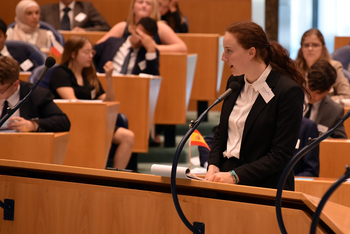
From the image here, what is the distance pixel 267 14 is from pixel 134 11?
185 cm

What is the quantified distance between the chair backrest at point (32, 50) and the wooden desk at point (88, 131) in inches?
41.7

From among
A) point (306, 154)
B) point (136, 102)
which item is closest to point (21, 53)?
point (136, 102)

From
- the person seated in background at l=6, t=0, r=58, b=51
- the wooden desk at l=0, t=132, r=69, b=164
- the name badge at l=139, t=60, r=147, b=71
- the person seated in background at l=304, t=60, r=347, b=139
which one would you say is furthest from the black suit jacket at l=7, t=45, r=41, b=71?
the person seated in background at l=304, t=60, r=347, b=139

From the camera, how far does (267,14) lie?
211 inches

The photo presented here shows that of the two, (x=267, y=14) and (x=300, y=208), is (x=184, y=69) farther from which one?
(x=300, y=208)

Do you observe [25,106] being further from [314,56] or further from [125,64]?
[314,56]

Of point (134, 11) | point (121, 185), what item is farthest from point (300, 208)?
point (134, 11)

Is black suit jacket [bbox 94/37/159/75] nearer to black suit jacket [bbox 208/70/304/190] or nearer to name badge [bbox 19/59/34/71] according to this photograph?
name badge [bbox 19/59/34/71]

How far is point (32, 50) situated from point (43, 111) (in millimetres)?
1450

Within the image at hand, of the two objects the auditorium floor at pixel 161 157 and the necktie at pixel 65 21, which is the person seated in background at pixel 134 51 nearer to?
the auditorium floor at pixel 161 157

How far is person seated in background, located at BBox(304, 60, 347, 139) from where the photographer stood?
2811 millimetres

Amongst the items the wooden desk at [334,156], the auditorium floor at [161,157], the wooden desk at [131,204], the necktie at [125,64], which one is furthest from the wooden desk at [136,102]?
the wooden desk at [131,204]

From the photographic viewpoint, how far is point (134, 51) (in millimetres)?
4016

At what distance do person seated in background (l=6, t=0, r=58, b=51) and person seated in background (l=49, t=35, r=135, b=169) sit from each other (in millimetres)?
1098
